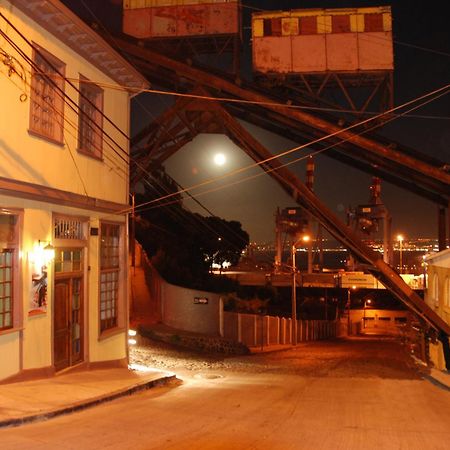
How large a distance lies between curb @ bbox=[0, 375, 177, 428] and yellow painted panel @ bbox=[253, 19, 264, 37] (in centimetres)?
1492

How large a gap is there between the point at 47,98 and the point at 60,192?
182 centimetres

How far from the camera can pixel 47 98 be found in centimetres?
1042

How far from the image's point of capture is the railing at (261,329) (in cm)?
2639

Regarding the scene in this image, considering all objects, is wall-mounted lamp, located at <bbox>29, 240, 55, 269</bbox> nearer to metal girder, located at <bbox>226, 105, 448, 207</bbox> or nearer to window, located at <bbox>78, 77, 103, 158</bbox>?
window, located at <bbox>78, 77, 103, 158</bbox>

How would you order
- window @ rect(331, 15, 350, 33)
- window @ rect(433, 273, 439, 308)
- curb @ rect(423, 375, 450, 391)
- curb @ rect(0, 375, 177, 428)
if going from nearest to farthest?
1. curb @ rect(0, 375, 177, 428)
2. curb @ rect(423, 375, 450, 391)
3. window @ rect(433, 273, 439, 308)
4. window @ rect(331, 15, 350, 33)

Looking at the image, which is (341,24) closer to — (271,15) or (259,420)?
(271,15)

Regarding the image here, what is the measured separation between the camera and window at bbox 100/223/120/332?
496 inches

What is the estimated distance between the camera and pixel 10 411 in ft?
23.4

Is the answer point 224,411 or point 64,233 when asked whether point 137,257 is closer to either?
point 64,233

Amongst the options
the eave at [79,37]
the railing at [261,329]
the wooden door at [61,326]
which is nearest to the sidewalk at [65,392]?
the wooden door at [61,326]

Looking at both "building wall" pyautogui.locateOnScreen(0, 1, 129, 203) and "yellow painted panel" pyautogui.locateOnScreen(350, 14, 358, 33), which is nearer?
"building wall" pyautogui.locateOnScreen(0, 1, 129, 203)

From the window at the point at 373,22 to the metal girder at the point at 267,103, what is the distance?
13.6ft

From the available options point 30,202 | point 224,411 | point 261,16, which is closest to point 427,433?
point 224,411

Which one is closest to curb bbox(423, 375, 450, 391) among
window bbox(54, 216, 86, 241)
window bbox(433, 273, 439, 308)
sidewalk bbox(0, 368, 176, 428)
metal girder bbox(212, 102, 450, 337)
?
metal girder bbox(212, 102, 450, 337)
